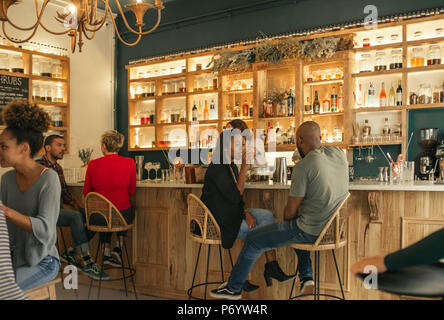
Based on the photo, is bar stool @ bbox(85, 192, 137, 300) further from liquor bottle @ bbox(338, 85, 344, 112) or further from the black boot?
liquor bottle @ bbox(338, 85, 344, 112)

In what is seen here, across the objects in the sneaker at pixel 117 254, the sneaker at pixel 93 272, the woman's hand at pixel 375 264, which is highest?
the woman's hand at pixel 375 264

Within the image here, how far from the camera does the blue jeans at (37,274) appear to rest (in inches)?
79.6

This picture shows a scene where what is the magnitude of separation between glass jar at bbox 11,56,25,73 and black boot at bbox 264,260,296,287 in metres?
4.49

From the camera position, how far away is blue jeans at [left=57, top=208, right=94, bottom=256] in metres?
3.99

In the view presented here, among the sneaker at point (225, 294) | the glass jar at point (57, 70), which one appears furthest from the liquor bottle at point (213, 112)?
the sneaker at point (225, 294)

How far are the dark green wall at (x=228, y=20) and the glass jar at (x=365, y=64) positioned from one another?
500mm

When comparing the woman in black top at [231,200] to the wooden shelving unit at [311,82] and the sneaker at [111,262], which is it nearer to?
the sneaker at [111,262]

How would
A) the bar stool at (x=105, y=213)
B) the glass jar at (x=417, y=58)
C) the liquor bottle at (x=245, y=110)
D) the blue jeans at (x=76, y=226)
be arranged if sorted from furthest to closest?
the liquor bottle at (x=245, y=110)
the glass jar at (x=417, y=58)
the blue jeans at (x=76, y=226)
the bar stool at (x=105, y=213)

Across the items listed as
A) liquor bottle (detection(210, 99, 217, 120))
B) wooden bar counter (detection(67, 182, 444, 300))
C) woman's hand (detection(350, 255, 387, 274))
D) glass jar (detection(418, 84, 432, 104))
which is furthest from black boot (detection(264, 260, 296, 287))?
liquor bottle (detection(210, 99, 217, 120))

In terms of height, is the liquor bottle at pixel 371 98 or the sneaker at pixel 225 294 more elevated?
the liquor bottle at pixel 371 98

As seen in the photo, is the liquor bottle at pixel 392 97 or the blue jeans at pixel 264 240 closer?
the blue jeans at pixel 264 240

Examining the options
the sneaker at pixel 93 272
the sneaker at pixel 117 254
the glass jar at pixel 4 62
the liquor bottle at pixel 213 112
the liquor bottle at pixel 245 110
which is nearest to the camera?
the sneaker at pixel 93 272
